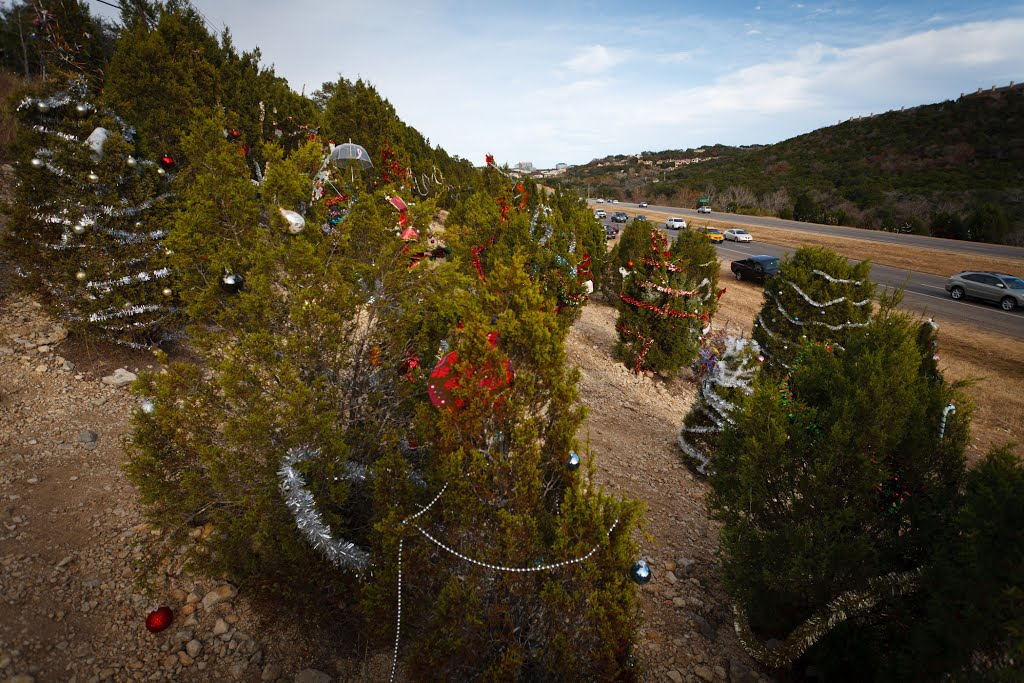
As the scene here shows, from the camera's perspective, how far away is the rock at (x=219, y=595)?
10.7 feet

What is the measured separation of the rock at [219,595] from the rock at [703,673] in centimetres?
324

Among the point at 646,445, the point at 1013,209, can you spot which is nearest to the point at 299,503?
the point at 646,445

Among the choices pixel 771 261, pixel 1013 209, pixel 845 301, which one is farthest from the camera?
pixel 1013 209

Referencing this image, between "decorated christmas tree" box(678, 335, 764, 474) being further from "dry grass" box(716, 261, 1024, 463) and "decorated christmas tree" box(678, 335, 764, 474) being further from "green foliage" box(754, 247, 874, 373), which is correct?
"dry grass" box(716, 261, 1024, 463)

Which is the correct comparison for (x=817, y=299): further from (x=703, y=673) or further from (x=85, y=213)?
(x=85, y=213)

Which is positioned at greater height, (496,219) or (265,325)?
(496,219)

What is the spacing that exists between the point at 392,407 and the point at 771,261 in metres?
20.5

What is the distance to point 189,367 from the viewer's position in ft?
9.76

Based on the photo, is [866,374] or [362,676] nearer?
[362,676]

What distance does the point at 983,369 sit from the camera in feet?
35.8

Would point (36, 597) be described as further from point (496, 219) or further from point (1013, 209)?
point (1013, 209)

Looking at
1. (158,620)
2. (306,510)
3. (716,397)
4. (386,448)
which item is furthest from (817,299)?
(158,620)

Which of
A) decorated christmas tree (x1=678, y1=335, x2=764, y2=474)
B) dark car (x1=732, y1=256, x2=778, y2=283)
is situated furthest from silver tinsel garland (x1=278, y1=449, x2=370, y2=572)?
dark car (x1=732, y1=256, x2=778, y2=283)

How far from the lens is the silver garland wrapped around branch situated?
8.32 feet
